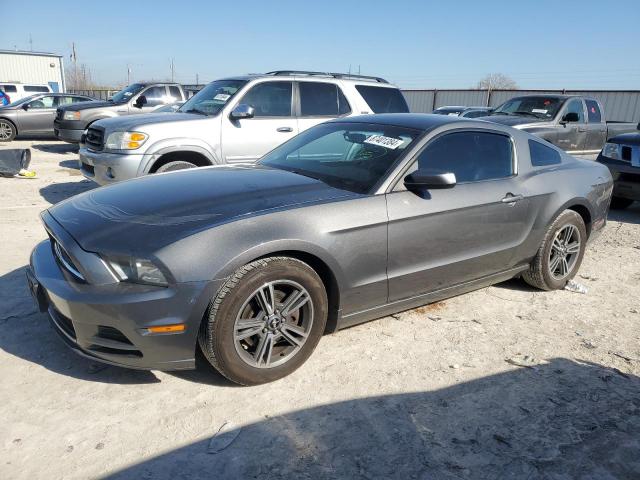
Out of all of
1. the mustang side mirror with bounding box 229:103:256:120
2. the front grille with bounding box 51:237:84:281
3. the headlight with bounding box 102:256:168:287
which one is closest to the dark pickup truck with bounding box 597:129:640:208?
the mustang side mirror with bounding box 229:103:256:120

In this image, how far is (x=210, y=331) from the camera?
2.62 metres

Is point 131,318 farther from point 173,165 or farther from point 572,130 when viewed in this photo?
point 572,130

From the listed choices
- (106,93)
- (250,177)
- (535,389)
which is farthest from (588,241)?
(106,93)

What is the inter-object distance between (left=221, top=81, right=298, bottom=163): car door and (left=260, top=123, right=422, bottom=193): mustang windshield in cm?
252

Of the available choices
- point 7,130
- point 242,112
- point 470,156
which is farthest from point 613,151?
point 7,130

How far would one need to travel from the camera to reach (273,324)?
2.84m

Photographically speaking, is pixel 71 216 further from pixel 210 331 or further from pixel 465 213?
pixel 465 213

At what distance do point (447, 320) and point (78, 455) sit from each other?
262cm

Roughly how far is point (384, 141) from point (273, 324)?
162 cm

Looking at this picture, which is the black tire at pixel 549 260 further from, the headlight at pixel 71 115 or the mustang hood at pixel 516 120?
the headlight at pixel 71 115

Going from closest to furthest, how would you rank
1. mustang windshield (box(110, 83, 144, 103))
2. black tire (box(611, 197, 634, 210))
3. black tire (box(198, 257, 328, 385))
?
black tire (box(198, 257, 328, 385)) → black tire (box(611, 197, 634, 210)) → mustang windshield (box(110, 83, 144, 103))

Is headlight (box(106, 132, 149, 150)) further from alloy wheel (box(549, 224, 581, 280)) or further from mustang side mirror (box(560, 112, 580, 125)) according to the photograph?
mustang side mirror (box(560, 112, 580, 125))

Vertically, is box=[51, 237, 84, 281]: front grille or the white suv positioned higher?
the white suv

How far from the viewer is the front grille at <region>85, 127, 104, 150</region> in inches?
260
